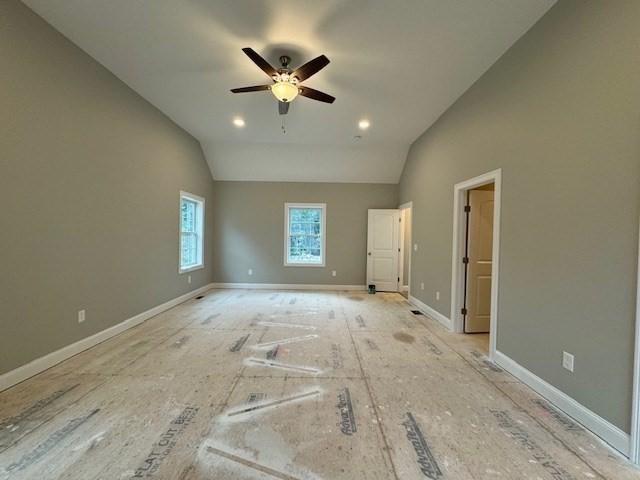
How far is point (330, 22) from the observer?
7.66 ft

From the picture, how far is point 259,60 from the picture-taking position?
7.96ft

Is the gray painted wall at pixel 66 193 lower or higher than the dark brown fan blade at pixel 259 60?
lower

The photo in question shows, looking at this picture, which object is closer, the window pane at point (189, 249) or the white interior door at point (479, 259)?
the white interior door at point (479, 259)

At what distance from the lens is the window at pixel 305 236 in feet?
21.8

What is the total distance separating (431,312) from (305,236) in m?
3.38

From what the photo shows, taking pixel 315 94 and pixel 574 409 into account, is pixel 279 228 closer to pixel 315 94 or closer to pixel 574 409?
pixel 315 94

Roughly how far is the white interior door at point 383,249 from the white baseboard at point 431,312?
1.12 metres

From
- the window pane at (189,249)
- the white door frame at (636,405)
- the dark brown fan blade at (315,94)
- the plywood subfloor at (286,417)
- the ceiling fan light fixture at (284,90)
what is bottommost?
the plywood subfloor at (286,417)

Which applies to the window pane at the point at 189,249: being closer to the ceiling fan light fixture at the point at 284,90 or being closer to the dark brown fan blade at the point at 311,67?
the ceiling fan light fixture at the point at 284,90

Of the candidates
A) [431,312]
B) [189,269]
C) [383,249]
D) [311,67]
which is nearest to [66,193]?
[311,67]

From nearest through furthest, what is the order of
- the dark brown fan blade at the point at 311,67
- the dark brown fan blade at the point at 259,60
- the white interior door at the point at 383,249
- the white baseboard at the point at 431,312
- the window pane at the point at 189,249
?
1. the dark brown fan blade at the point at 259,60
2. the dark brown fan blade at the point at 311,67
3. the white baseboard at the point at 431,312
4. the window pane at the point at 189,249
5. the white interior door at the point at 383,249

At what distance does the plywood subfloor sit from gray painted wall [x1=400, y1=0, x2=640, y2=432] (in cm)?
47

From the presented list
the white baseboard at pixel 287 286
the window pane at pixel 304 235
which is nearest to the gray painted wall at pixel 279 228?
the white baseboard at pixel 287 286

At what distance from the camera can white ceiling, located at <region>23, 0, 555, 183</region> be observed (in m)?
2.22
